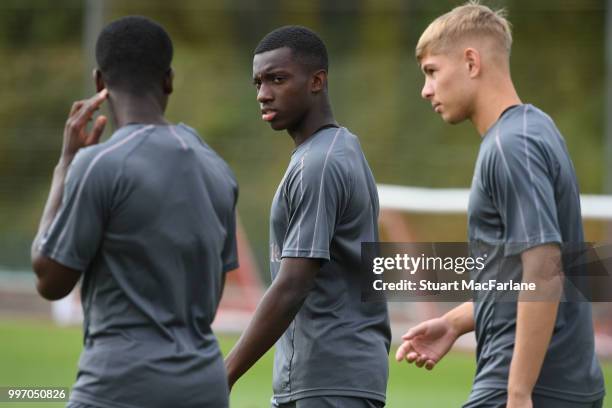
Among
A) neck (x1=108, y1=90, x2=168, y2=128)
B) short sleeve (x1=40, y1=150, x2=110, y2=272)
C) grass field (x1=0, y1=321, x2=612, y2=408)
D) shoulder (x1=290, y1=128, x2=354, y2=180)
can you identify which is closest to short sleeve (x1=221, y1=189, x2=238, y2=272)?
neck (x1=108, y1=90, x2=168, y2=128)

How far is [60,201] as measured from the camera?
135 inches

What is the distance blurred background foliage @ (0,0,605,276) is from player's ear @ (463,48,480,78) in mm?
13276

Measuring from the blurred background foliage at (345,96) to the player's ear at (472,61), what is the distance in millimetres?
13276

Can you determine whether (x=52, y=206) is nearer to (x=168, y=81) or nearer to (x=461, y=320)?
(x=168, y=81)

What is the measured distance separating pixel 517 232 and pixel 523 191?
0.13 meters

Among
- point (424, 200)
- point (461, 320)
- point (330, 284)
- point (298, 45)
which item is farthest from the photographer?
point (424, 200)

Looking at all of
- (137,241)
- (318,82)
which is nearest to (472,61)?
(318,82)

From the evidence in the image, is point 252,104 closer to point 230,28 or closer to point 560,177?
point 230,28

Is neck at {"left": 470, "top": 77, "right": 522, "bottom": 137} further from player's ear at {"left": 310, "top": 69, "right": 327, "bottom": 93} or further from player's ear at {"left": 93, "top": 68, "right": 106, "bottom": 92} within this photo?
player's ear at {"left": 93, "top": 68, "right": 106, "bottom": 92}

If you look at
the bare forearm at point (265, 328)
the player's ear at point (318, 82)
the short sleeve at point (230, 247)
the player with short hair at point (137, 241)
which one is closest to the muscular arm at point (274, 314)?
the bare forearm at point (265, 328)

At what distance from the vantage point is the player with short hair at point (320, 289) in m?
4.21

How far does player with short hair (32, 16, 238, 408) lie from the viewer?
3.37 meters

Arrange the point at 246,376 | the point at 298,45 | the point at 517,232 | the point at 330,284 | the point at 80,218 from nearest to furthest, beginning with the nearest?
the point at 80,218 < the point at 517,232 < the point at 330,284 < the point at 298,45 < the point at 246,376

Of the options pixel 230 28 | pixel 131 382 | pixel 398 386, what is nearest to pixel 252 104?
pixel 230 28
